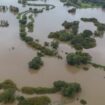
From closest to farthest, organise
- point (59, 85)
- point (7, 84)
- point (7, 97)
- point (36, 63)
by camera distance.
A: point (7, 97)
point (59, 85)
point (7, 84)
point (36, 63)

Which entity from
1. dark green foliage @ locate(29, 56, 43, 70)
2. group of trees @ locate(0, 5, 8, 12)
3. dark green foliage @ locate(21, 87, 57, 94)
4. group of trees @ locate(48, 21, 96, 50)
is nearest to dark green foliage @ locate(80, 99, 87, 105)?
dark green foliage @ locate(21, 87, 57, 94)

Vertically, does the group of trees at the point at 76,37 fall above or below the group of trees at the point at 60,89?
above

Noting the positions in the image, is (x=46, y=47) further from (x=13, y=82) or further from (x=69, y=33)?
(x=13, y=82)

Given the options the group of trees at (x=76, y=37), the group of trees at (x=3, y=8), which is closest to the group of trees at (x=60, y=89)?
the group of trees at (x=76, y=37)

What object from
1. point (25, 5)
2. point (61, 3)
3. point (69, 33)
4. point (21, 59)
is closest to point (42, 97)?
point (21, 59)

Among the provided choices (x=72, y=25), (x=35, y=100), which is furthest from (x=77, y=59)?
(x=72, y=25)

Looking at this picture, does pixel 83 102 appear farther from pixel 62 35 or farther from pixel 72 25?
pixel 72 25

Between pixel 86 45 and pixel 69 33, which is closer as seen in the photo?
pixel 86 45

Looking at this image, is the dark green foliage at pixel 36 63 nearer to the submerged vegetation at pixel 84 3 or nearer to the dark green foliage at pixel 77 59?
the dark green foliage at pixel 77 59
